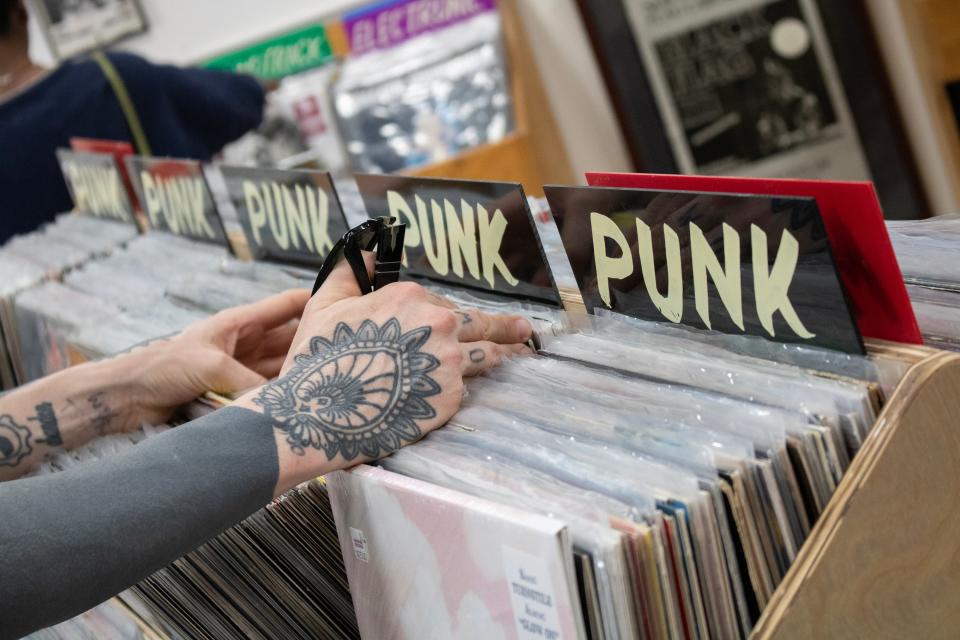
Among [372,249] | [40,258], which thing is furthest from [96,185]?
[372,249]

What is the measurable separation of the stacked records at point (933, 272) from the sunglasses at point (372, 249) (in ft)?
1.46

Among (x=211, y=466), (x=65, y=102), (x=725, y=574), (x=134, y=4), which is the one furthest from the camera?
(x=134, y=4)

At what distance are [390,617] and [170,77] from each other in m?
2.35

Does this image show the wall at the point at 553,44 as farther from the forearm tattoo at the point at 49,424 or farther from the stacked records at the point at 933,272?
the stacked records at the point at 933,272

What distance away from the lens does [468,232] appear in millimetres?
1079

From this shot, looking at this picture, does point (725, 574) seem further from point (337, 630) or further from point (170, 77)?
point (170, 77)

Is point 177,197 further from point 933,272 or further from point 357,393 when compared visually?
point 933,272

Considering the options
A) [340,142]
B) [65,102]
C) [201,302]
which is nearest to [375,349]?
[201,302]

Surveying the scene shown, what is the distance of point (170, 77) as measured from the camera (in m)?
2.91

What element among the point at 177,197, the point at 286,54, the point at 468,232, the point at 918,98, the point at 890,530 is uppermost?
the point at 286,54

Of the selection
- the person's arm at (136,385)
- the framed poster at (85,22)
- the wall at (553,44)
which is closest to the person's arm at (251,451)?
the person's arm at (136,385)

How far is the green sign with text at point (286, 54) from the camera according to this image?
172 inches

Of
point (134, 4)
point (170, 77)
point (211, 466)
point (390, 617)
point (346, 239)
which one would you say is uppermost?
point (134, 4)

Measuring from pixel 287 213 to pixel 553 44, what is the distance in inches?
123
